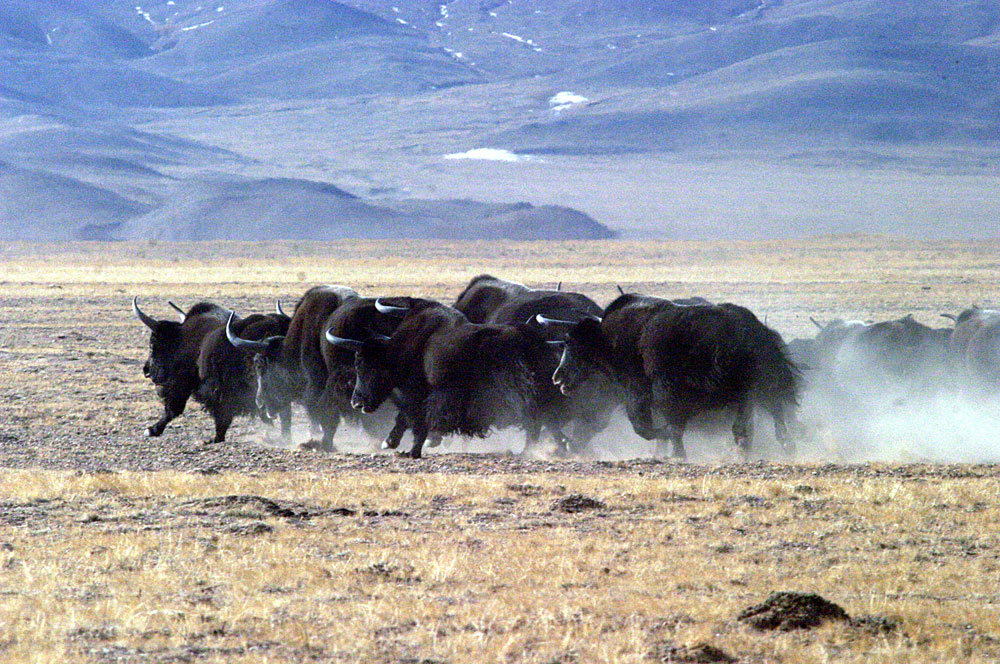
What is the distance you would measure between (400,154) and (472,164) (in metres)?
12.4

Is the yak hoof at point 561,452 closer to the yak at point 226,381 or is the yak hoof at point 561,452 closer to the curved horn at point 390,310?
the curved horn at point 390,310

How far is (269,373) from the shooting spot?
13430 millimetres

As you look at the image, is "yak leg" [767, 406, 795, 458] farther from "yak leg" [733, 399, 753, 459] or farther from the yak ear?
the yak ear

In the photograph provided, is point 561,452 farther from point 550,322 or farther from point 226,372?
point 226,372

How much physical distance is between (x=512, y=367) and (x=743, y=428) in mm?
1923

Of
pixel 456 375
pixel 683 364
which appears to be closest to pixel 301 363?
pixel 456 375

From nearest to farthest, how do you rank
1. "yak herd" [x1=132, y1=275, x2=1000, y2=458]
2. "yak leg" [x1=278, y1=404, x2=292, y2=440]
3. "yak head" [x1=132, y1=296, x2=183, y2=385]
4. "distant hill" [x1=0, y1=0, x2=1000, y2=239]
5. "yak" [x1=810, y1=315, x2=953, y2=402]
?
"yak herd" [x1=132, y1=275, x2=1000, y2=458]
"yak leg" [x1=278, y1=404, x2=292, y2=440]
"yak head" [x1=132, y1=296, x2=183, y2=385]
"yak" [x1=810, y1=315, x2=953, y2=402]
"distant hill" [x1=0, y1=0, x2=1000, y2=239]

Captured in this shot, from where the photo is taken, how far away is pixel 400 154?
142625 millimetres

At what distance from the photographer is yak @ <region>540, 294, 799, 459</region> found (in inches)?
449

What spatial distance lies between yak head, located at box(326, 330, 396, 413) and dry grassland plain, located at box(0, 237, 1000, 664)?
23.6 inches

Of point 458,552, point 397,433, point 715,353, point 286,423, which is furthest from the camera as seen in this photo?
point 286,423

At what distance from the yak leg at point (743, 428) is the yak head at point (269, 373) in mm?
4250

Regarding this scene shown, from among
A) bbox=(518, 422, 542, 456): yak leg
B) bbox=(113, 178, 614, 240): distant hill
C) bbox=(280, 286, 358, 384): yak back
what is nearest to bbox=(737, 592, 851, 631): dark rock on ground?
bbox=(518, 422, 542, 456): yak leg

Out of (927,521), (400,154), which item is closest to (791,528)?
(927,521)
